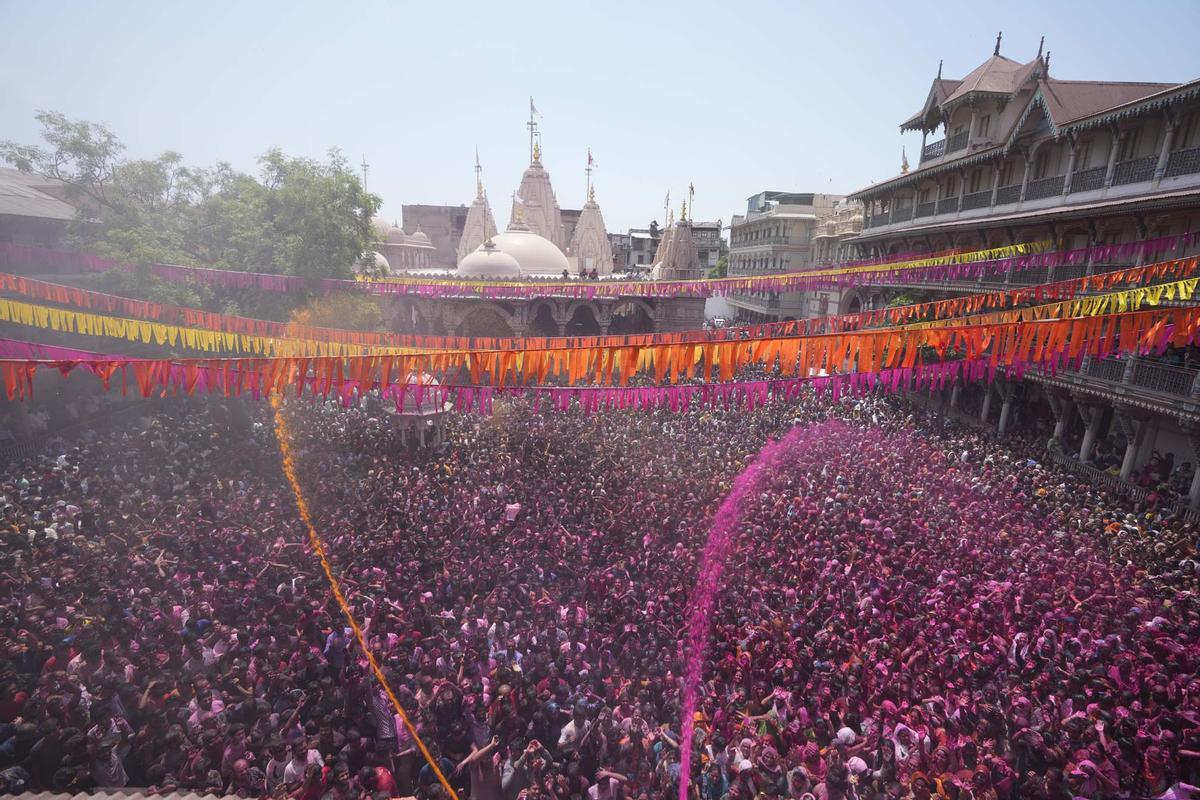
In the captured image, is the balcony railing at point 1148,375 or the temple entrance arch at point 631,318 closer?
the balcony railing at point 1148,375

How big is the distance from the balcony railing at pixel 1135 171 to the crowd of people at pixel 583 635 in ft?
28.5

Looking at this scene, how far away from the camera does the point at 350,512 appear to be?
1135 cm

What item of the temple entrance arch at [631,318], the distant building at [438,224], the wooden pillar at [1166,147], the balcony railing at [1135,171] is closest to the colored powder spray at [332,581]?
the temple entrance arch at [631,318]

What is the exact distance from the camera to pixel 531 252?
38.3 metres

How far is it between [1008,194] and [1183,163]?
689 centimetres

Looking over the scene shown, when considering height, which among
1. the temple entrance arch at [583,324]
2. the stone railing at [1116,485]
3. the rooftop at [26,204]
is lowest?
the stone railing at [1116,485]

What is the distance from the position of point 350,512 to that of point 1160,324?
13.4 m

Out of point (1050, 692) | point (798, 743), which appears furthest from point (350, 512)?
point (1050, 692)

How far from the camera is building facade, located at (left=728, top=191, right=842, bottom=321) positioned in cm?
4497

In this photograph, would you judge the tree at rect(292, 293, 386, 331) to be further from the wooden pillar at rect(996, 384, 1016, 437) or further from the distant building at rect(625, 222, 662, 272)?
the distant building at rect(625, 222, 662, 272)

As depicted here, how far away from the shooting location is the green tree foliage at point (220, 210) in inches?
907

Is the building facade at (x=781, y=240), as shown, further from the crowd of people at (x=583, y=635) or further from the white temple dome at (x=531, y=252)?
the crowd of people at (x=583, y=635)

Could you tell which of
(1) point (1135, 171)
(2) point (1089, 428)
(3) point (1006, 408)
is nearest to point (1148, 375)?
(2) point (1089, 428)

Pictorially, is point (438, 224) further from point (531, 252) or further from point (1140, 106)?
point (1140, 106)
